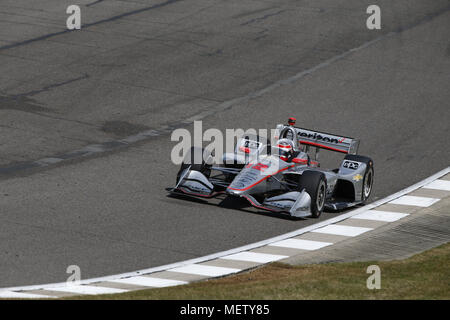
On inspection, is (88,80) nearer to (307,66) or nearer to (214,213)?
(307,66)

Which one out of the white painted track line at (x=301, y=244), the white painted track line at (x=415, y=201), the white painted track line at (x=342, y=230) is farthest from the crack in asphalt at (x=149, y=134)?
the white painted track line at (x=415, y=201)

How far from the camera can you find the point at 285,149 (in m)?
17.0

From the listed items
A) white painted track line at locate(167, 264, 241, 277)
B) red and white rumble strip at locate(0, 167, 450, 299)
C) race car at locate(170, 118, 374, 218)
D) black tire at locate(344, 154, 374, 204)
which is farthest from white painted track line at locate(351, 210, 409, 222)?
white painted track line at locate(167, 264, 241, 277)

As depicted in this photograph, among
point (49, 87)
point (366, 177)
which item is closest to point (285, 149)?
point (366, 177)

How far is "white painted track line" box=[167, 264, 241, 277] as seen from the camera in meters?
12.9

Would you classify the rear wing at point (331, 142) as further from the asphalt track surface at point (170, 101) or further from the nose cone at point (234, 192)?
the nose cone at point (234, 192)

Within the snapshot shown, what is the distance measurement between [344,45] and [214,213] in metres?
16.3

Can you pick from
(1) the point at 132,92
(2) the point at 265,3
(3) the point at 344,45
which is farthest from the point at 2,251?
(2) the point at 265,3

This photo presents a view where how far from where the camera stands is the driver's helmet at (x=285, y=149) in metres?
17.0

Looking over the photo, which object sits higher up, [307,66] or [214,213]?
[307,66]

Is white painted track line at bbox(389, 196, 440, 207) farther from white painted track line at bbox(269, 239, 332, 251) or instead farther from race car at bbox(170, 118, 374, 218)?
white painted track line at bbox(269, 239, 332, 251)

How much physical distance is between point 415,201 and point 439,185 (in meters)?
1.55
